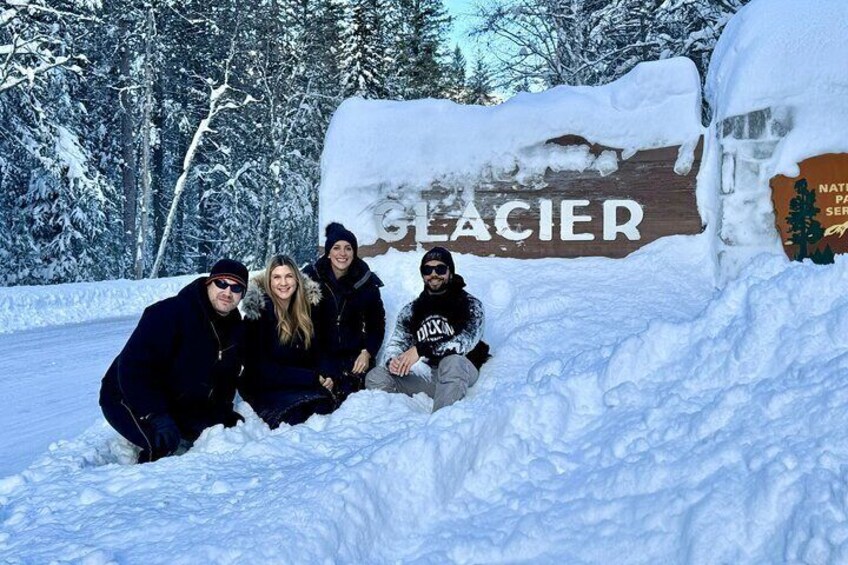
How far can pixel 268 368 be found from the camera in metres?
4.13

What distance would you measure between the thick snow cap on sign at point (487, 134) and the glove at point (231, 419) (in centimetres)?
298

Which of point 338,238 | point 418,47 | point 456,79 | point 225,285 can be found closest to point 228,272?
point 225,285

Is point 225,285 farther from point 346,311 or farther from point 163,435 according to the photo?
point 346,311

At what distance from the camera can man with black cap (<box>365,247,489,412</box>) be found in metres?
4.19

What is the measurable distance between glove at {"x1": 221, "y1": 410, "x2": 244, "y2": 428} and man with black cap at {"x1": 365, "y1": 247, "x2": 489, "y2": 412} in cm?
89

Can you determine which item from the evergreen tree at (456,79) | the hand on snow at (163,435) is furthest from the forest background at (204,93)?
the hand on snow at (163,435)

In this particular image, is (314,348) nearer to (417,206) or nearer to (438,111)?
(417,206)

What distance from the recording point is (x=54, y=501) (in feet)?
9.13

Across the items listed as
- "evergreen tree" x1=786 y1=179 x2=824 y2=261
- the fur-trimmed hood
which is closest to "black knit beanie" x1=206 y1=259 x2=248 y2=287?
the fur-trimmed hood

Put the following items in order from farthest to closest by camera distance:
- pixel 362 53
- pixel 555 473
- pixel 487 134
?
pixel 362 53
pixel 487 134
pixel 555 473

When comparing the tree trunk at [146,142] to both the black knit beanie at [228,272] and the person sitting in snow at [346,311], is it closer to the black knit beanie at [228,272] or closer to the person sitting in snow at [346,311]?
the person sitting in snow at [346,311]

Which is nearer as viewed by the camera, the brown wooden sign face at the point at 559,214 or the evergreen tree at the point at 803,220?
the evergreen tree at the point at 803,220

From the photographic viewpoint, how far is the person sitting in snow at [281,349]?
13.2ft

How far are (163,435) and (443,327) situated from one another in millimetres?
1862
